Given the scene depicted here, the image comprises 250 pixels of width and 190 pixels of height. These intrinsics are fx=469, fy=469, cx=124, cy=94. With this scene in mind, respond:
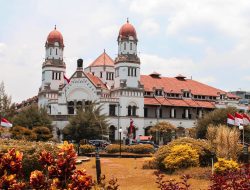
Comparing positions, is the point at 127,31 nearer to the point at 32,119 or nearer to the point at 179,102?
the point at 179,102

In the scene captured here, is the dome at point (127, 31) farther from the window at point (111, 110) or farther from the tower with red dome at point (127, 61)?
the window at point (111, 110)

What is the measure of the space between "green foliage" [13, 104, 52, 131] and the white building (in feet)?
16.8

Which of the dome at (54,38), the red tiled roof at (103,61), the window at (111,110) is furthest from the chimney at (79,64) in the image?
the red tiled roof at (103,61)

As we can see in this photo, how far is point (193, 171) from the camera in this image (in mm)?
22844

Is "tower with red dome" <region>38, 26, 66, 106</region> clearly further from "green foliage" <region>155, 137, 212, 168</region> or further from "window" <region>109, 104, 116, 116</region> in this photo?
"green foliage" <region>155, 137, 212, 168</region>

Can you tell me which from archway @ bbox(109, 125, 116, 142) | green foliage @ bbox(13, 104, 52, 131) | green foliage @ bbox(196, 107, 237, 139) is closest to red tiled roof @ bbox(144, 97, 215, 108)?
archway @ bbox(109, 125, 116, 142)

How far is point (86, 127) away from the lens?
61219mm

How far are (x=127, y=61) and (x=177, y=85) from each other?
1259 cm

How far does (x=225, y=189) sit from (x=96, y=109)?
56620 mm

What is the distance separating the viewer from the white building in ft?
235

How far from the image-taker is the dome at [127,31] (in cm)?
7325

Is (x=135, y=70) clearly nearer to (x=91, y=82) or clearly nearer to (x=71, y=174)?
(x=91, y=82)

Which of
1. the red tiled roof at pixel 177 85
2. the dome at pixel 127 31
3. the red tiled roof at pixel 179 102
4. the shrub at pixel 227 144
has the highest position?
the dome at pixel 127 31

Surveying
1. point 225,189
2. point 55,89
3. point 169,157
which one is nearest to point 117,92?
point 55,89
